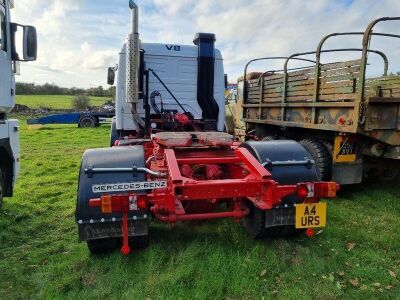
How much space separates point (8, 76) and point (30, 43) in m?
0.51

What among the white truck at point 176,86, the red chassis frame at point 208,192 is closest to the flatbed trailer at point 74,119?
the white truck at point 176,86

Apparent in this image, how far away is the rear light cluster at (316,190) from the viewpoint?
11.4 feet

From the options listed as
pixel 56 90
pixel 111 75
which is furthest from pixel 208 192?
pixel 56 90

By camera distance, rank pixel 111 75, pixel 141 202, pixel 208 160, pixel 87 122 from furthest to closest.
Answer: pixel 87 122 < pixel 111 75 < pixel 208 160 < pixel 141 202

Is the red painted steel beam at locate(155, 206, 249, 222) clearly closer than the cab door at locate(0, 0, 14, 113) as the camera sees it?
Yes

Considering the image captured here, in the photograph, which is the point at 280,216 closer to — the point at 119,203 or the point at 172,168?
the point at 172,168

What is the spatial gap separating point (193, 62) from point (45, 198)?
338 cm

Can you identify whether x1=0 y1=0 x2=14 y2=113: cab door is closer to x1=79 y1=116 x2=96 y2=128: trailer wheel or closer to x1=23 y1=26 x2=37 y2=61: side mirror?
x1=23 y1=26 x2=37 y2=61: side mirror

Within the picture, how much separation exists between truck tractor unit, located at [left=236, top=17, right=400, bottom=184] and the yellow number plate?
2031 mm

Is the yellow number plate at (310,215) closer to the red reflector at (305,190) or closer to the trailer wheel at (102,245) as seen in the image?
the red reflector at (305,190)

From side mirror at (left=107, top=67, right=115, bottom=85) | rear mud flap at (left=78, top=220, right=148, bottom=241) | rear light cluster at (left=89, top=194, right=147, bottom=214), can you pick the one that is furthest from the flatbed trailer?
rear light cluster at (left=89, top=194, right=147, bottom=214)

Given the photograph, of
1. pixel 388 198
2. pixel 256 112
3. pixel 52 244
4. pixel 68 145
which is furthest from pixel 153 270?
pixel 68 145

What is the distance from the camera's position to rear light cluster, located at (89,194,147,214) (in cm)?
310

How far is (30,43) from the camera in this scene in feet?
15.8
